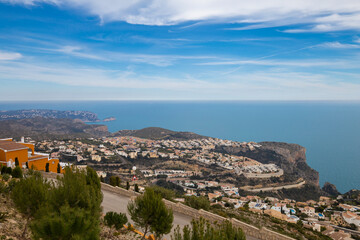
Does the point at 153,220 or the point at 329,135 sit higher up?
the point at 153,220

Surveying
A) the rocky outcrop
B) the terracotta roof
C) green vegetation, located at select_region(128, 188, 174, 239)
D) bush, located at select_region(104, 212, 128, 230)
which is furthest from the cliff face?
green vegetation, located at select_region(128, 188, 174, 239)

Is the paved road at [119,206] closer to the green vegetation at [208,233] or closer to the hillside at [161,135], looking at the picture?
the green vegetation at [208,233]

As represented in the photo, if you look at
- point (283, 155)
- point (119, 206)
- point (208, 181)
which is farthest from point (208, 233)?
point (283, 155)

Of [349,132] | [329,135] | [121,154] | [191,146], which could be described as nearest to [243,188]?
[121,154]

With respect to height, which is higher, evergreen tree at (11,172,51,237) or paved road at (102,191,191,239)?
evergreen tree at (11,172,51,237)

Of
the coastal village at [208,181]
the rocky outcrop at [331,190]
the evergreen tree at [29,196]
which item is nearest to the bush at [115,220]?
the evergreen tree at [29,196]

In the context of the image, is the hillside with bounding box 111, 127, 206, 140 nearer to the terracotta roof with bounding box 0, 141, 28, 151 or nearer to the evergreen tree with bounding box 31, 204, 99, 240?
the terracotta roof with bounding box 0, 141, 28, 151

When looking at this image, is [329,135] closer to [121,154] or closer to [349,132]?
[349,132]
